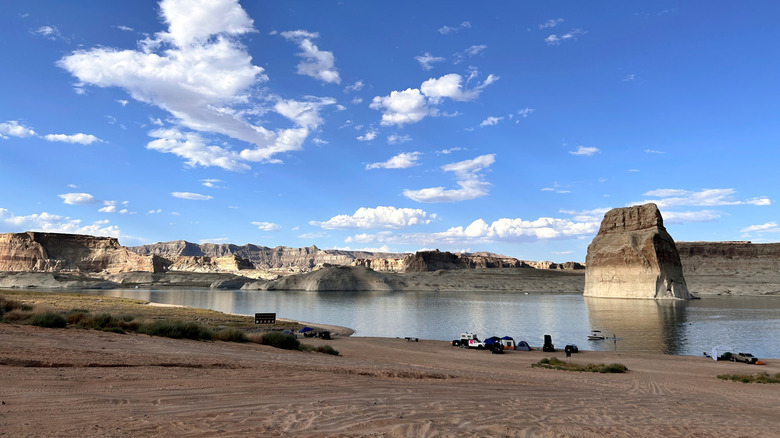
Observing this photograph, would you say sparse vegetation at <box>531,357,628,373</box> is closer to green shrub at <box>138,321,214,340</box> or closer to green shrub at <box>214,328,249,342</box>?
green shrub at <box>214,328,249,342</box>

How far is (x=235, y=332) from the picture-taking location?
2500 centimetres

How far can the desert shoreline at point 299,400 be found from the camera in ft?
24.9

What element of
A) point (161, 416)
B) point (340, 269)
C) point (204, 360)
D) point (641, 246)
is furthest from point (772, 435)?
point (340, 269)

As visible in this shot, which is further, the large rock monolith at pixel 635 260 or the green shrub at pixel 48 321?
the large rock monolith at pixel 635 260

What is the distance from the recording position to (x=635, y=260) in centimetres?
10281

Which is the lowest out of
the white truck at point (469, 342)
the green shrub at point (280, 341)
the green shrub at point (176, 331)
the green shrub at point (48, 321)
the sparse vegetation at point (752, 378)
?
the white truck at point (469, 342)

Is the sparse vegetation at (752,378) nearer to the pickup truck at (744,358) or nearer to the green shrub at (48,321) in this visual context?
the pickup truck at (744,358)

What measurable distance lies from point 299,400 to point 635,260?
362 ft

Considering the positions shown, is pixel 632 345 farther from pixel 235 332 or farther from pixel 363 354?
pixel 235 332

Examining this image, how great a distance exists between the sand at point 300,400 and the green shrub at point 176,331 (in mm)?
3881

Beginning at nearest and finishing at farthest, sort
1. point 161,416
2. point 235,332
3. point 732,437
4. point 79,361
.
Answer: point 161,416, point 732,437, point 79,361, point 235,332

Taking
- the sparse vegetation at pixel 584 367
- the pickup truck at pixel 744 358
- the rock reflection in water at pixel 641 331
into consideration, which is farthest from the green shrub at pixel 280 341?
the pickup truck at pixel 744 358

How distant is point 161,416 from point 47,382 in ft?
13.3

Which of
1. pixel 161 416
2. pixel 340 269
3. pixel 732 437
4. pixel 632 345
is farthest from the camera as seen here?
pixel 340 269
